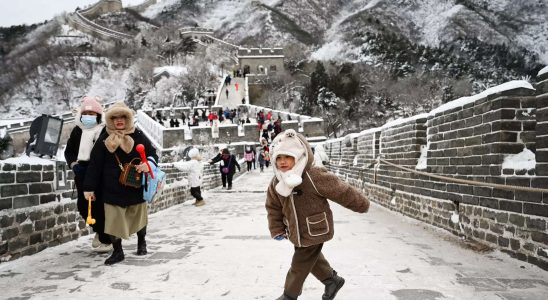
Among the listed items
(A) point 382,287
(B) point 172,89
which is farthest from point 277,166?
Answer: (B) point 172,89

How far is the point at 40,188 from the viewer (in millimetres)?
5117

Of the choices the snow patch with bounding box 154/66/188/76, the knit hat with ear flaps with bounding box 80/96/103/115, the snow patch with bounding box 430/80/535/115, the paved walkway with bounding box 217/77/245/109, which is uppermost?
the snow patch with bounding box 154/66/188/76

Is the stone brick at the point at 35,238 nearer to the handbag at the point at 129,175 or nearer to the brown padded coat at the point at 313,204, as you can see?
the handbag at the point at 129,175

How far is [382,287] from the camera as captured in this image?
353cm

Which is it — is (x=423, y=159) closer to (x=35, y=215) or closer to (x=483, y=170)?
(x=483, y=170)

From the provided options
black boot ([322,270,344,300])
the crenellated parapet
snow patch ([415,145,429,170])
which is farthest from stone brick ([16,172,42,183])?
the crenellated parapet

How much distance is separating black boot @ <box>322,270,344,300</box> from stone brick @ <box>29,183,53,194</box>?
142 inches

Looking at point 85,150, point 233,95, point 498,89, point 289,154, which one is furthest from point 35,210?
point 233,95

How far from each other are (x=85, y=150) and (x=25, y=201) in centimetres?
88

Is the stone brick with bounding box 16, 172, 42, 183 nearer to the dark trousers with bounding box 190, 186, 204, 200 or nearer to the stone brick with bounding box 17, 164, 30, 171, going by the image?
the stone brick with bounding box 17, 164, 30, 171

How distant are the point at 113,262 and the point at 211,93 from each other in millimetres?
48168

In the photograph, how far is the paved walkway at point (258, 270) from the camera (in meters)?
3.44

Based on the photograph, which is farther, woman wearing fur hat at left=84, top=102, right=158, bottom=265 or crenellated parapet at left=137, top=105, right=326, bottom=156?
crenellated parapet at left=137, top=105, right=326, bottom=156

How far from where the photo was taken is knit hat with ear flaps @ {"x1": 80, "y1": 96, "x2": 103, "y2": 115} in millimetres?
4910
